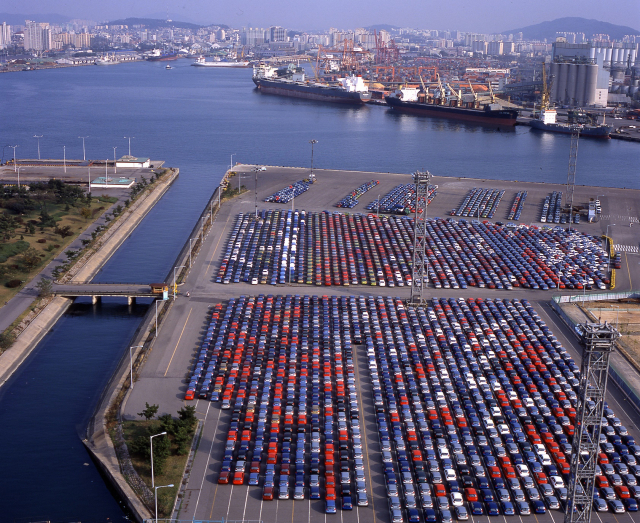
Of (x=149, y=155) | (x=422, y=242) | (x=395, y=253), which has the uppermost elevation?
(x=422, y=242)

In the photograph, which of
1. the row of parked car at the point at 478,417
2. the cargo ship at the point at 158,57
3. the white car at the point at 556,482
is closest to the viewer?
the row of parked car at the point at 478,417

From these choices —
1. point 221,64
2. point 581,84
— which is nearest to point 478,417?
point 581,84

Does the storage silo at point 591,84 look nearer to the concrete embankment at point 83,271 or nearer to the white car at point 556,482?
the concrete embankment at point 83,271

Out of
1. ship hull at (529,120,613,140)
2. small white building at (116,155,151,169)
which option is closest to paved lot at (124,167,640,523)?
small white building at (116,155,151,169)

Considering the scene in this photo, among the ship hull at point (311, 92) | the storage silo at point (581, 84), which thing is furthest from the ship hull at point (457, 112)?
the storage silo at point (581, 84)

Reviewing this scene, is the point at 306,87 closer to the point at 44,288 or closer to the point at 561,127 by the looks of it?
the point at 561,127

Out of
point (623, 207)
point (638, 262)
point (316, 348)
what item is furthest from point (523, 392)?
point (623, 207)

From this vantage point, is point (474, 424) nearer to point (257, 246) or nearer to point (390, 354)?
point (390, 354)
